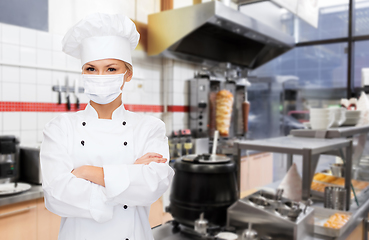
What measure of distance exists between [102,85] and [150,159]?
23 centimetres

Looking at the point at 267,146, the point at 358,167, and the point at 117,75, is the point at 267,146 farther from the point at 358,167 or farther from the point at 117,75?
the point at 358,167

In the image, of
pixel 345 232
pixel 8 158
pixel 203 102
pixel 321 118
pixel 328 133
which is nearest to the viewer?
pixel 345 232

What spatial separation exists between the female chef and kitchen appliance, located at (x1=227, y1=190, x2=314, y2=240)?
2.37ft

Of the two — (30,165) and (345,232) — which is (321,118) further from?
(30,165)

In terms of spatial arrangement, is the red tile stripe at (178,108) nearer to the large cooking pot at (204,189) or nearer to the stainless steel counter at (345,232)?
the stainless steel counter at (345,232)

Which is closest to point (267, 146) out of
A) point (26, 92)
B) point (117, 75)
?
point (117, 75)

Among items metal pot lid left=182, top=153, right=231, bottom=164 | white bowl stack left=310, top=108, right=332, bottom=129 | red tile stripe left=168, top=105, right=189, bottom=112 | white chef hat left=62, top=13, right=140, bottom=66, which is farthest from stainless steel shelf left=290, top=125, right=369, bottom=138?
red tile stripe left=168, top=105, right=189, bottom=112

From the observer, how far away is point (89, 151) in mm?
822

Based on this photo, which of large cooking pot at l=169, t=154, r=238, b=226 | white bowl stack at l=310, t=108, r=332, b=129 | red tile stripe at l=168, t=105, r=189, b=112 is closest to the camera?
large cooking pot at l=169, t=154, r=238, b=226

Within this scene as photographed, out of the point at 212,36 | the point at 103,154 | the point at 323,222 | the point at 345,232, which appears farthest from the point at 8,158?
the point at 212,36

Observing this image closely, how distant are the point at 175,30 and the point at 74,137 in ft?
10.8

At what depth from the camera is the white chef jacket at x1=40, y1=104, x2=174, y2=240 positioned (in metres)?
0.75

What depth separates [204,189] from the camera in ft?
4.64

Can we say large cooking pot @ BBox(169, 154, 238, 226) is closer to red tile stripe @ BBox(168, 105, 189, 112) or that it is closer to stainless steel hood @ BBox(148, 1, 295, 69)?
stainless steel hood @ BBox(148, 1, 295, 69)
